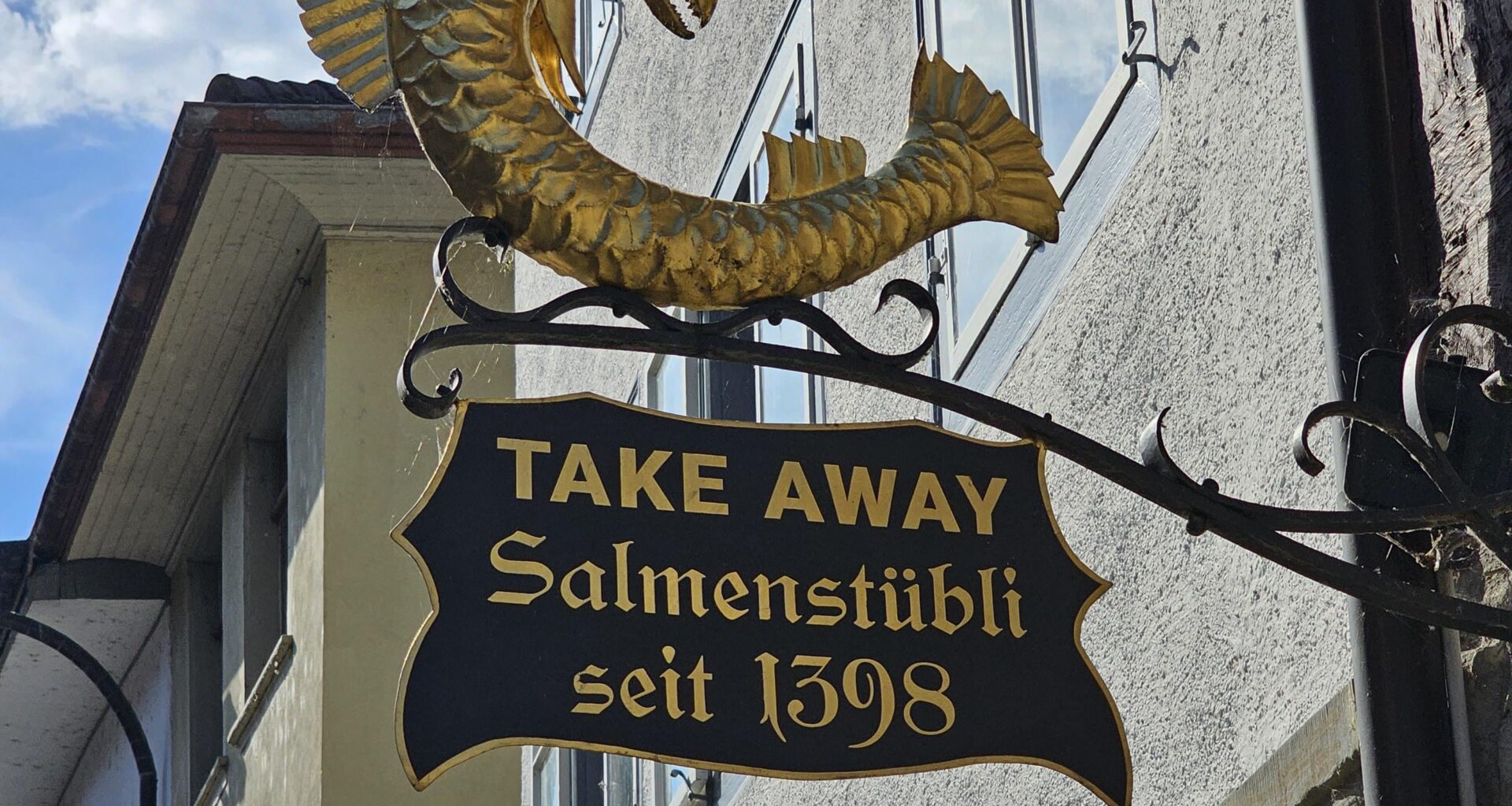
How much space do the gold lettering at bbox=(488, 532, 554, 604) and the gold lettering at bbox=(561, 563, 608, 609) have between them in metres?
0.02

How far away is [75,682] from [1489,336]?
1603 cm

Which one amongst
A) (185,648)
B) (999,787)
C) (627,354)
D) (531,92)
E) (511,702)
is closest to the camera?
(511,702)

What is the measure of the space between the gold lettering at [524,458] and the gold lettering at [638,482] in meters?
0.10

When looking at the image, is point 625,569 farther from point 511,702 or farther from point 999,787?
point 999,787

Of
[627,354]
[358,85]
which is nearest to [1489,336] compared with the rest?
[358,85]

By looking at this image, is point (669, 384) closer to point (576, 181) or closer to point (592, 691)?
point (576, 181)

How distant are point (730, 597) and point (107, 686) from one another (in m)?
8.85

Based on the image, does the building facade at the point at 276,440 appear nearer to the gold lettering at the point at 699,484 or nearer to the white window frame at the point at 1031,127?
the white window frame at the point at 1031,127

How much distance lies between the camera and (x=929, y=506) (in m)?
3.20

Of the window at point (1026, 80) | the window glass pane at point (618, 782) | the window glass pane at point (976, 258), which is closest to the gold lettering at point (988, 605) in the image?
the window at point (1026, 80)

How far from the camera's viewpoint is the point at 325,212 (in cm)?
1234

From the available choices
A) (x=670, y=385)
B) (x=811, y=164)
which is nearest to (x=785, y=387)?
(x=670, y=385)

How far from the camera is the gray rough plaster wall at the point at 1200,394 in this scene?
154 inches

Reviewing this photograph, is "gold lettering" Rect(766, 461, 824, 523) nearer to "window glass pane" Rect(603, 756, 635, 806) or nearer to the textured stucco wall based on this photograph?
"window glass pane" Rect(603, 756, 635, 806)
